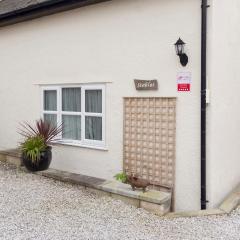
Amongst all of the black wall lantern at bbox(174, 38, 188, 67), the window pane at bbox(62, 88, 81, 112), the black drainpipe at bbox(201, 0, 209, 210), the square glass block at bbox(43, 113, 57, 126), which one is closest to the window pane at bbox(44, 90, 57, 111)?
the square glass block at bbox(43, 113, 57, 126)

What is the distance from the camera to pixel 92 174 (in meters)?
8.85

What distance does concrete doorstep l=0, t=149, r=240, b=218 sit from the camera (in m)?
6.70

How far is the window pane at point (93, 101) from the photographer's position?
868 centimetres

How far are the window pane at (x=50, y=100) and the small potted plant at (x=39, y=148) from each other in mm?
622

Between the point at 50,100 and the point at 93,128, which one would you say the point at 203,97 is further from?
the point at 50,100

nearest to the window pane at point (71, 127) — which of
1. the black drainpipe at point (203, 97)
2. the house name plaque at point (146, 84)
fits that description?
the house name plaque at point (146, 84)

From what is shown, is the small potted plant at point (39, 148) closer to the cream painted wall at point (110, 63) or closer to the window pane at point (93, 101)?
the cream painted wall at point (110, 63)

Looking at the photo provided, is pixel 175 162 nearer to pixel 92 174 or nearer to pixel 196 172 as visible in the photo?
pixel 196 172

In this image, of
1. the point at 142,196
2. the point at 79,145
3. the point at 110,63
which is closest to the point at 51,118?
the point at 79,145

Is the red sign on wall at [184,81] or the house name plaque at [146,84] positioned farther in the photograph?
the house name plaque at [146,84]

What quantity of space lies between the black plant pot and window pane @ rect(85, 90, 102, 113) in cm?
141

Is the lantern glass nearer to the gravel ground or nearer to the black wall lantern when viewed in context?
the black wall lantern

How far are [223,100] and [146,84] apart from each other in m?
1.62

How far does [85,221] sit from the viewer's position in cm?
619
